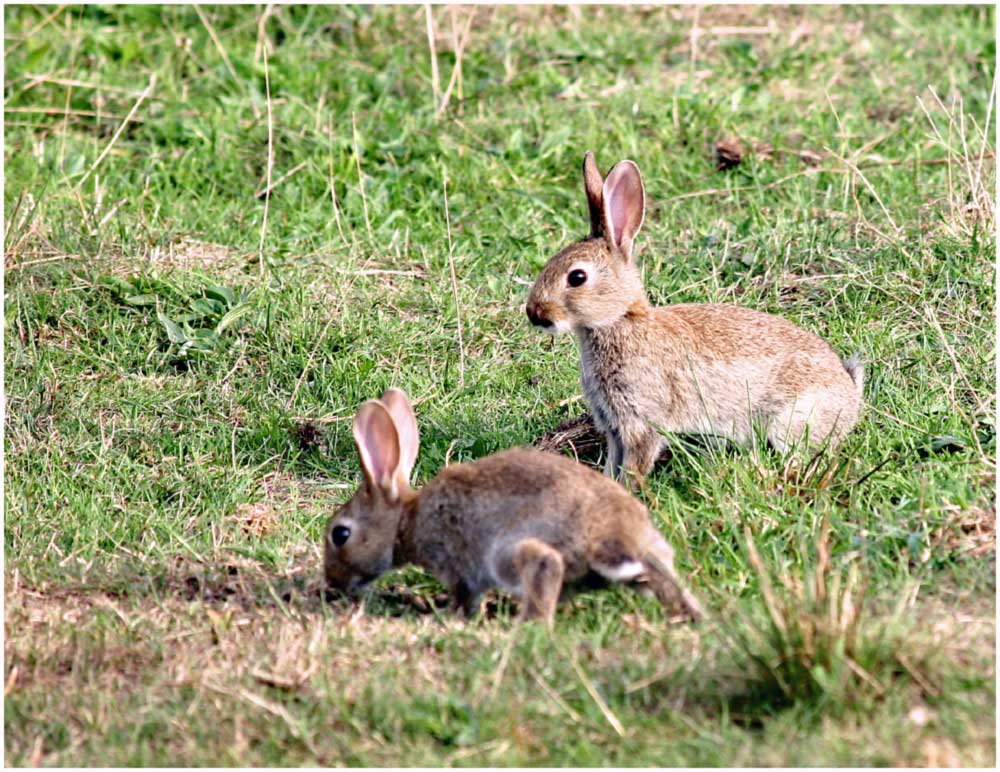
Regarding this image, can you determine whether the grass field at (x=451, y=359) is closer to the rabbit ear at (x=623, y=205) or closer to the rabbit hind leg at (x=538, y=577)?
the rabbit hind leg at (x=538, y=577)

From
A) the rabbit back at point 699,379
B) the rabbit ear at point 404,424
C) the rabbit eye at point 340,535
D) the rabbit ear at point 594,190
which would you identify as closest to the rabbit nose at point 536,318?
the rabbit back at point 699,379

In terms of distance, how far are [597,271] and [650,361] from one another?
1.31ft

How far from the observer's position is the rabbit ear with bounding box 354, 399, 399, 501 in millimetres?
4852

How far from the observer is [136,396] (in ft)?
20.7

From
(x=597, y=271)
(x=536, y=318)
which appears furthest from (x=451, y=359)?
(x=597, y=271)

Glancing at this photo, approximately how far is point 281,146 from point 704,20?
9.62 ft

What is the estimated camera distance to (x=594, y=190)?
584 cm

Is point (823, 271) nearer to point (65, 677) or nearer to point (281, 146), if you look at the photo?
point (281, 146)

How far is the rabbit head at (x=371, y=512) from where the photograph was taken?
190 inches

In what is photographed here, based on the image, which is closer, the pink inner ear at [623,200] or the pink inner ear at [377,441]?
the pink inner ear at [377,441]

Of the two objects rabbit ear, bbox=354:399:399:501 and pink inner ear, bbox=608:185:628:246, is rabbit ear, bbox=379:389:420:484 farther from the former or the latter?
pink inner ear, bbox=608:185:628:246

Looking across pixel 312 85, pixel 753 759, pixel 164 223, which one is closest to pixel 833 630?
pixel 753 759

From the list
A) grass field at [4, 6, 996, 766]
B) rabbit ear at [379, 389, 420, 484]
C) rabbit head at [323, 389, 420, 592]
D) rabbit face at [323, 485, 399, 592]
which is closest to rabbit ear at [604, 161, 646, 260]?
grass field at [4, 6, 996, 766]

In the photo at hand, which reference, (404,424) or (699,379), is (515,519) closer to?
(404,424)
